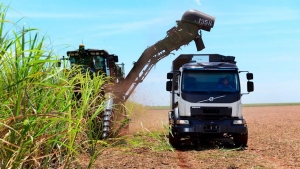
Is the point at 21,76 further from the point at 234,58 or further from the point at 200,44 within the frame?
the point at 200,44

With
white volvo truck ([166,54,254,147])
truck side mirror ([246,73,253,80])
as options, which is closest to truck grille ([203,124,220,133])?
white volvo truck ([166,54,254,147])

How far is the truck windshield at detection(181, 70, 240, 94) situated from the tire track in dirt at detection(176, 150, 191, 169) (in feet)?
6.77

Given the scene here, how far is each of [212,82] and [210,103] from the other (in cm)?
66

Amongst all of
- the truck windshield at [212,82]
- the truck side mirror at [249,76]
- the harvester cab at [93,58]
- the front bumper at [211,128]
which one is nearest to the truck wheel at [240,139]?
the front bumper at [211,128]

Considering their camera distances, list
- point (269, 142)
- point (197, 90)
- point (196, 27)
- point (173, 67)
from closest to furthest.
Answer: point (197, 90)
point (269, 142)
point (173, 67)
point (196, 27)

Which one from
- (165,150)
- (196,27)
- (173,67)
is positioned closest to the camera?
(165,150)

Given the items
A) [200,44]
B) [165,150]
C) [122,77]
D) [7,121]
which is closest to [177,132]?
[165,150]

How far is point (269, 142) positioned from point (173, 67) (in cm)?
440

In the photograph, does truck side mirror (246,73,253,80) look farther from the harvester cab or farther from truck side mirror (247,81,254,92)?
the harvester cab

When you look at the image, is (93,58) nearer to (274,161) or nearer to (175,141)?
(175,141)

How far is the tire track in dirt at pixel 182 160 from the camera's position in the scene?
855cm

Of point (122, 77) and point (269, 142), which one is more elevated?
point (122, 77)

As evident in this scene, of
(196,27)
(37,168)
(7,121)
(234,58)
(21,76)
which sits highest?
(196,27)

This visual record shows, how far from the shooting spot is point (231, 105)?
37.6 ft
